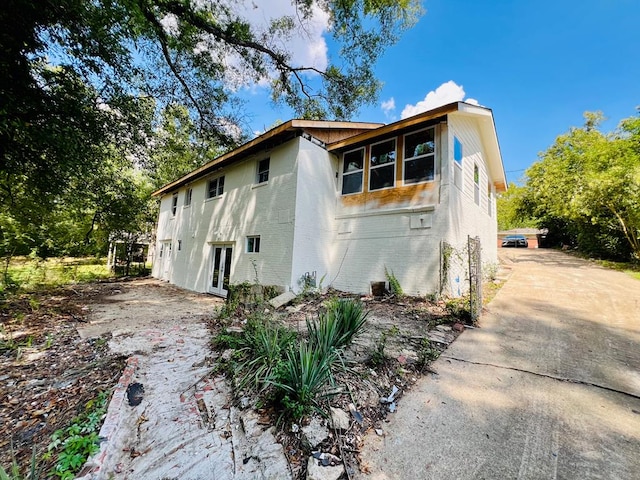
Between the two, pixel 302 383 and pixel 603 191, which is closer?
pixel 302 383

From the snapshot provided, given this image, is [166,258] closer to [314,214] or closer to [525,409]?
[314,214]

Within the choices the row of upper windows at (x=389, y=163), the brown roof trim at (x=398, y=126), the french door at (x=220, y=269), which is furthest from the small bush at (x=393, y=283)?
the french door at (x=220, y=269)

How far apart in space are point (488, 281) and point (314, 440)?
9.67m

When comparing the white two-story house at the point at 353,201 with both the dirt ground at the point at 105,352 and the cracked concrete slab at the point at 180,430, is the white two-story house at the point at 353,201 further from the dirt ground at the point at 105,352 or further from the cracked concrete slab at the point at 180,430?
the cracked concrete slab at the point at 180,430

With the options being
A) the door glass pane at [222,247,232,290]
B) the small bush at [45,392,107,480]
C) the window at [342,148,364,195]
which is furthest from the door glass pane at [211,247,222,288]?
the small bush at [45,392,107,480]

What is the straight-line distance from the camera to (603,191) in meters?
12.0

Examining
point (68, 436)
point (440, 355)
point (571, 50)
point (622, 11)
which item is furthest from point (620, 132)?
point (68, 436)

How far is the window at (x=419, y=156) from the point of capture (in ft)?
26.0

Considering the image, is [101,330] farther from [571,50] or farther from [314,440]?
[571,50]

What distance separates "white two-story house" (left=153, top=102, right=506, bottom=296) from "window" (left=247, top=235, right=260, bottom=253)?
4 cm

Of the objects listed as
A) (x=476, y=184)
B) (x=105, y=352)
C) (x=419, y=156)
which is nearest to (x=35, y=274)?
(x=105, y=352)

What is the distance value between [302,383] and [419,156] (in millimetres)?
7656

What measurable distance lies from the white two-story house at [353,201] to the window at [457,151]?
31 millimetres

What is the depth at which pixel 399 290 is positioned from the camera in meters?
7.75
